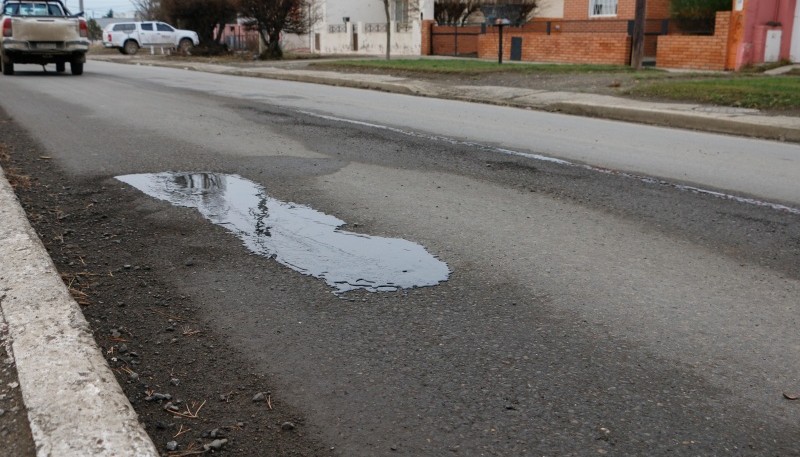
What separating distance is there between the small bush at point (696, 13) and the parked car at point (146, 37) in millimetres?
25111

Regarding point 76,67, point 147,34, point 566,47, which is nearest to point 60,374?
point 76,67

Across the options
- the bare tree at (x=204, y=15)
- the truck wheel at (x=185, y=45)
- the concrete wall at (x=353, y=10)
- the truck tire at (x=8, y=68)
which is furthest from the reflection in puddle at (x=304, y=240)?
the concrete wall at (x=353, y=10)

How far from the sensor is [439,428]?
300 centimetres

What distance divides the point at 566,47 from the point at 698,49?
5.82m

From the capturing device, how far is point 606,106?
14.0 meters

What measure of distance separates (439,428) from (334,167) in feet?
17.4

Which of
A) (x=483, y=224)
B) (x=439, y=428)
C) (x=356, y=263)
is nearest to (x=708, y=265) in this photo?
(x=483, y=224)

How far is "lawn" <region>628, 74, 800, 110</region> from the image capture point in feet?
45.4

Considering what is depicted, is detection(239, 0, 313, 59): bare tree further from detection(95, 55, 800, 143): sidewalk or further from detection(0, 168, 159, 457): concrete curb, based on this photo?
detection(0, 168, 159, 457): concrete curb

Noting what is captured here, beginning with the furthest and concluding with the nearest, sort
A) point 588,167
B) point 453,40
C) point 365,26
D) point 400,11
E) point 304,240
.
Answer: point 400,11, point 365,26, point 453,40, point 588,167, point 304,240

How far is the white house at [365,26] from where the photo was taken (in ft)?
121

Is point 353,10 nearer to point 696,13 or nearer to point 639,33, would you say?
point 696,13

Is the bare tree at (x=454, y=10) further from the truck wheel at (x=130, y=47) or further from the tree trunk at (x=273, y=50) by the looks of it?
the truck wheel at (x=130, y=47)

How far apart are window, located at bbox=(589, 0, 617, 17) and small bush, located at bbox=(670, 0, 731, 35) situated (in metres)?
3.34
